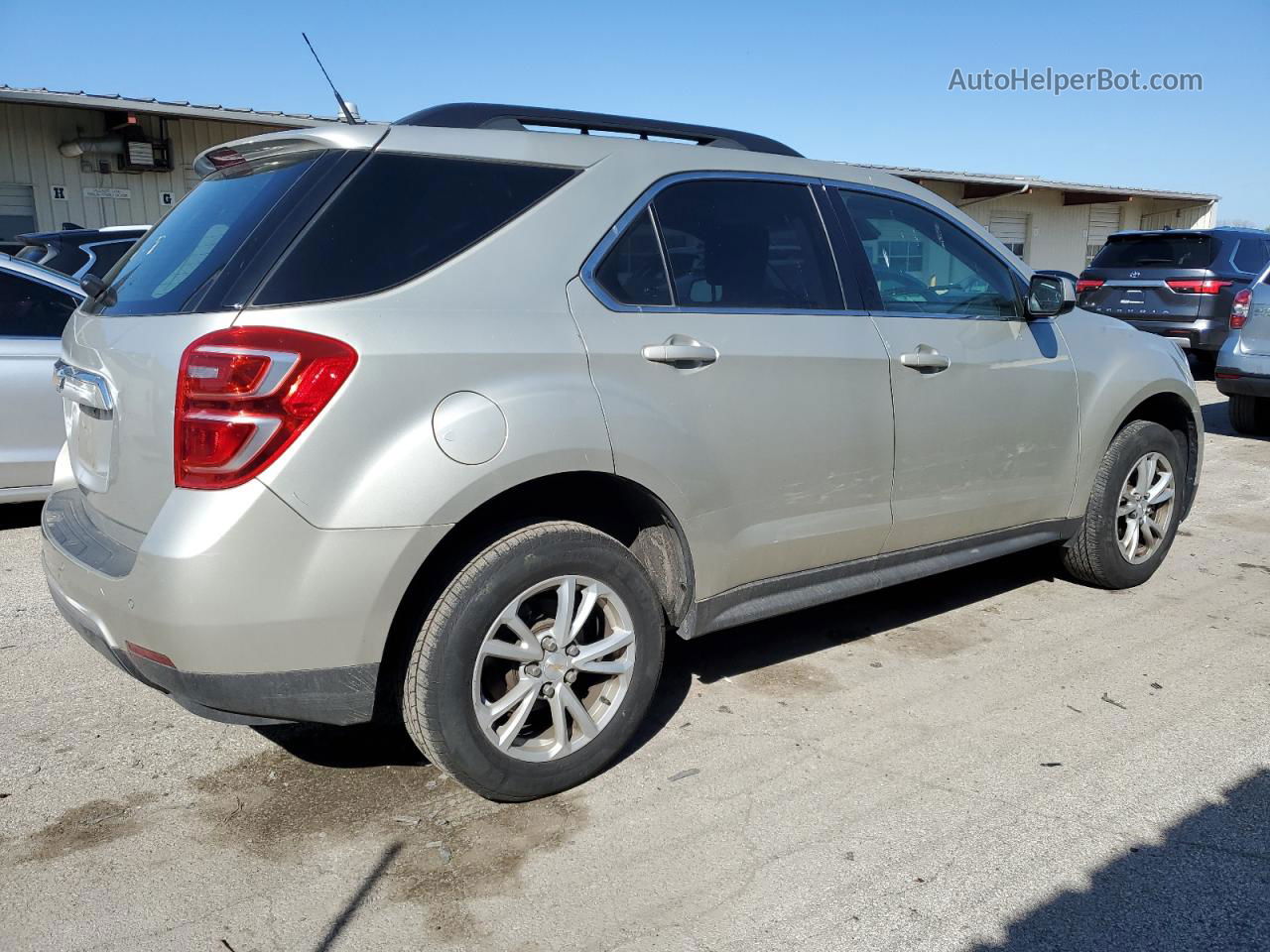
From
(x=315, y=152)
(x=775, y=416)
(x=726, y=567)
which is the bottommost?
(x=726, y=567)

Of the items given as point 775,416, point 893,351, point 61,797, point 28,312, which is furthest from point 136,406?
point 28,312

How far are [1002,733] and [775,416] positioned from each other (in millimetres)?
1282

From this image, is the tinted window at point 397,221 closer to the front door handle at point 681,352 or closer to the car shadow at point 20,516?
the front door handle at point 681,352

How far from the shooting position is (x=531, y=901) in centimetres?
261

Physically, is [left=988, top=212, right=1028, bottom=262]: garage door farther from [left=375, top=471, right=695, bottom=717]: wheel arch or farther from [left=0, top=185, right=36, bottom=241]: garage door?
[left=375, top=471, right=695, bottom=717]: wheel arch

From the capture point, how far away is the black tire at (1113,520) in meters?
4.69

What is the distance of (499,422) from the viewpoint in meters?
2.78

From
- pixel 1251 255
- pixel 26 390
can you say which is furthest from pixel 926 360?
pixel 1251 255

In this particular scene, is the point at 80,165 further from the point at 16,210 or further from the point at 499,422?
the point at 499,422

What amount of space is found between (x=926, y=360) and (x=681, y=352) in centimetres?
113

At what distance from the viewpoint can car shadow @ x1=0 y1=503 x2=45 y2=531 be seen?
20.2 ft

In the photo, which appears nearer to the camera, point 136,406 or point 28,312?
point 136,406

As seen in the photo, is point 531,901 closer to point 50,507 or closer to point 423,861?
point 423,861

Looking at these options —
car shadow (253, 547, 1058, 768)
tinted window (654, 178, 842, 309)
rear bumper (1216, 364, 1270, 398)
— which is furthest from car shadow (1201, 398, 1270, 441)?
tinted window (654, 178, 842, 309)
